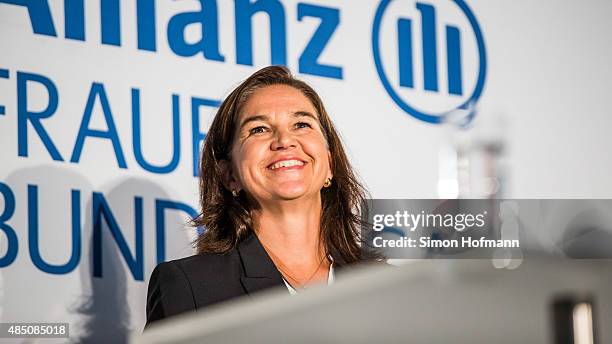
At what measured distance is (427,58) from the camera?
3.25 metres

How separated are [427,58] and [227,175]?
4.21 ft

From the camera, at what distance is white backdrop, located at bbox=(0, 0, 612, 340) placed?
294 centimetres

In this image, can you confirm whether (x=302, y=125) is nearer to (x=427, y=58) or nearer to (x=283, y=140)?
(x=283, y=140)

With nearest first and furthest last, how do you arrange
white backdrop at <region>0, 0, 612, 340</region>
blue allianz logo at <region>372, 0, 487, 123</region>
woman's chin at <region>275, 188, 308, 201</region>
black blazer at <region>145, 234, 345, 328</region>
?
black blazer at <region>145, 234, 345, 328</region> → woman's chin at <region>275, 188, 308, 201</region> → white backdrop at <region>0, 0, 612, 340</region> → blue allianz logo at <region>372, 0, 487, 123</region>

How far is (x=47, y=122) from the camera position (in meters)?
2.99

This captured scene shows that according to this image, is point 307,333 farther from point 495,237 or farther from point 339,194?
point 495,237

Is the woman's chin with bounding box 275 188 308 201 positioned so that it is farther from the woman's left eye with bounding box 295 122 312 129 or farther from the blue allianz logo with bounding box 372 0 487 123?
the blue allianz logo with bounding box 372 0 487 123

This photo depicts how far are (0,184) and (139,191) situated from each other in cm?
46

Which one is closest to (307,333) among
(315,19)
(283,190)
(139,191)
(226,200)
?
(283,190)

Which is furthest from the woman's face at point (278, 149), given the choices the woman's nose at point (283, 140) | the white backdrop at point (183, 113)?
the white backdrop at point (183, 113)

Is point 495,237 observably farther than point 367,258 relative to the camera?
Yes

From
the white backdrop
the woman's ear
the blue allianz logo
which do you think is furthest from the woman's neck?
the blue allianz logo

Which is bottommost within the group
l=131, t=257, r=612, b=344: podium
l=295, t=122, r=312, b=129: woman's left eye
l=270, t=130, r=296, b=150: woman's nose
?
l=131, t=257, r=612, b=344: podium

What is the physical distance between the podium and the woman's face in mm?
1543
